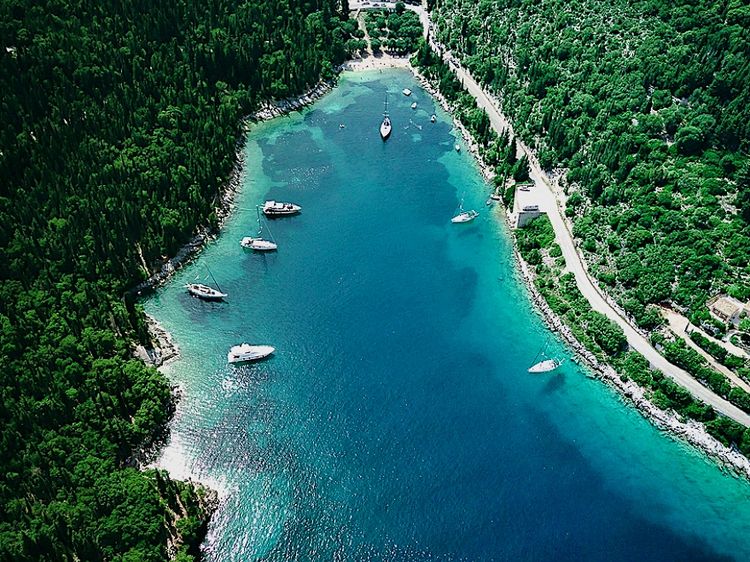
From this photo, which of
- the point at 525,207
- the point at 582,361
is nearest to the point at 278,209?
the point at 525,207

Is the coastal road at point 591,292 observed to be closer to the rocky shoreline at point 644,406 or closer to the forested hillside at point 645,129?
the forested hillside at point 645,129

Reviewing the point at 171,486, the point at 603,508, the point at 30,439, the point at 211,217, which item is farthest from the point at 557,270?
the point at 30,439

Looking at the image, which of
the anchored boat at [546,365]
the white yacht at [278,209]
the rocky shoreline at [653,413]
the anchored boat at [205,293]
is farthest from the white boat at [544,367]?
the white yacht at [278,209]

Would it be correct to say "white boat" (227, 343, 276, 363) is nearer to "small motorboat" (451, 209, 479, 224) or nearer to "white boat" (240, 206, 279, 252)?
"white boat" (240, 206, 279, 252)

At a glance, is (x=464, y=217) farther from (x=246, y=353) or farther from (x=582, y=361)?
(x=246, y=353)

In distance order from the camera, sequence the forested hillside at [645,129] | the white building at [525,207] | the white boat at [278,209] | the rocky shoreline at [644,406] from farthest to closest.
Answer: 1. the white boat at [278,209]
2. the white building at [525,207]
3. the forested hillside at [645,129]
4. the rocky shoreline at [644,406]

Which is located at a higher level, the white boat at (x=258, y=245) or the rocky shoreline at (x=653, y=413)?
the white boat at (x=258, y=245)
